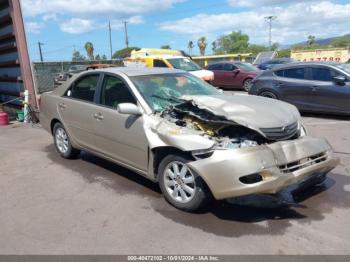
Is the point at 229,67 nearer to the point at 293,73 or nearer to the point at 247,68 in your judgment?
the point at 247,68

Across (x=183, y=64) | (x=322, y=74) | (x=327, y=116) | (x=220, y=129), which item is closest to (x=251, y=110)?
(x=220, y=129)

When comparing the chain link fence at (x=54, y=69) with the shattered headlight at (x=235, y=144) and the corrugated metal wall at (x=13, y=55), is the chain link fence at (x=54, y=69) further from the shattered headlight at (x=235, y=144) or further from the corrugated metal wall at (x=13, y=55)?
the shattered headlight at (x=235, y=144)

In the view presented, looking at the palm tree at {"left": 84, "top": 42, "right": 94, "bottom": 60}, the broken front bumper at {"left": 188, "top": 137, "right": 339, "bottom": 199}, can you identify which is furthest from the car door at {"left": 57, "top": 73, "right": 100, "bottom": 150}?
the palm tree at {"left": 84, "top": 42, "right": 94, "bottom": 60}

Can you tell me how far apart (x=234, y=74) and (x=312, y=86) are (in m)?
8.12

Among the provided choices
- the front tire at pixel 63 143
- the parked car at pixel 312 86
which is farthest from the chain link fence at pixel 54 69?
the front tire at pixel 63 143

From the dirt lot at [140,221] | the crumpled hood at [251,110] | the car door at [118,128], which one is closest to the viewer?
the dirt lot at [140,221]

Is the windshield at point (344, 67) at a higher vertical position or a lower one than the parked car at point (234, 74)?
higher

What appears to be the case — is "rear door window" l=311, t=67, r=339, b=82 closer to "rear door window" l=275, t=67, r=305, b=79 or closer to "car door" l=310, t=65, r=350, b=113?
"car door" l=310, t=65, r=350, b=113

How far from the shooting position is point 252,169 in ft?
12.0

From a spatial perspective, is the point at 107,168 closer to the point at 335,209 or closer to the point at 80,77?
the point at 80,77

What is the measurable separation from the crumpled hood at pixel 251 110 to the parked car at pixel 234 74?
41.3 feet

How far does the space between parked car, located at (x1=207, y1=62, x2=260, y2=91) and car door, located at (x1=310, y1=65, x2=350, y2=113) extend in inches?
286

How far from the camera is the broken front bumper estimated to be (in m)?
3.66

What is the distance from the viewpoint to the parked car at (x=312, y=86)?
9.00 metres
